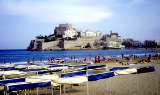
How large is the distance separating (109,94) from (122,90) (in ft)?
3.14

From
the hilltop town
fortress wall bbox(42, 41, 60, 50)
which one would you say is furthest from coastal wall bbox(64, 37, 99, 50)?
fortress wall bbox(42, 41, 60, 50)

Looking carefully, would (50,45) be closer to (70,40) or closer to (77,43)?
(70,40)

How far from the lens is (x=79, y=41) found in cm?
11725

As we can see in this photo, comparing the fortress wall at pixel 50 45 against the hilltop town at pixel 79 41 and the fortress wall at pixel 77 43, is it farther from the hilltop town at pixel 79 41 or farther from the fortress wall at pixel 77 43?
the fortress wall at pixel 77 43

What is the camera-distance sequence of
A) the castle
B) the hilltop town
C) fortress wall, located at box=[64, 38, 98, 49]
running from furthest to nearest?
the hilltop town → the castle → fortress wall, located at box=[64, 38, 98, 49]

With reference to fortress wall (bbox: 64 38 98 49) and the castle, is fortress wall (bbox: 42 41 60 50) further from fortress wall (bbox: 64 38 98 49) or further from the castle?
fortress wall (bbox: 64 38 98 49)

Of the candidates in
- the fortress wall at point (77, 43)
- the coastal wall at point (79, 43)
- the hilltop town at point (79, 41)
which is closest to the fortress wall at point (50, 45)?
the hilltop town at point (79, 41)

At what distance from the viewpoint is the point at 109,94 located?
8.55 m

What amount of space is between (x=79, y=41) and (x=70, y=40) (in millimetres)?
5688

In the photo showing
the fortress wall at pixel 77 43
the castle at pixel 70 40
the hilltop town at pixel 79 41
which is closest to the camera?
the fortress wall at pixel 77 43

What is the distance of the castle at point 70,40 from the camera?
11462 cm

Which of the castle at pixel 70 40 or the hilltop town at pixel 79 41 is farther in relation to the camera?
the hilltop town at pixel 79 41

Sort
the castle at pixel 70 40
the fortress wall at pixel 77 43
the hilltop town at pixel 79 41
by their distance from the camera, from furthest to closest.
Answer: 1. the hilltop town at pixel 79 41
2. the castle at pixel 70 40
3. the fortress wall at pixel 77 43

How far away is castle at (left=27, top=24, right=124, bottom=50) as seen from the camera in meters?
115
